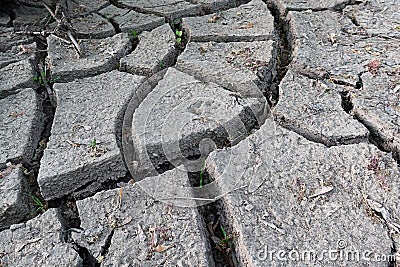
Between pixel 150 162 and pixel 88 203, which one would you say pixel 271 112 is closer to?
pixel 150 162

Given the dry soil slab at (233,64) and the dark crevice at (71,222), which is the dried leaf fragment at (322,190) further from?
the dark crevice at (71,222)

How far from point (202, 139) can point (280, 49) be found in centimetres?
78

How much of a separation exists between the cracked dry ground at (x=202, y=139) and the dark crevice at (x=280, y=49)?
1 cm

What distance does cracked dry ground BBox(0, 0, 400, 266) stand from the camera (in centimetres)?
143

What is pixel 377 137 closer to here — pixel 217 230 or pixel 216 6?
pixel 217 230

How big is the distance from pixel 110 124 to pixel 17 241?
1.85 feet

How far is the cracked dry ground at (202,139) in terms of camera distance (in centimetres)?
143

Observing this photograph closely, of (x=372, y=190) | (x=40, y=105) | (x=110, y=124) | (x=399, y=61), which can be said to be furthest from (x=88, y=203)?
(x=399, y=61)

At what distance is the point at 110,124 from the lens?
182 cm

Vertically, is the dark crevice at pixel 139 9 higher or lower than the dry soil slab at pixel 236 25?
higher

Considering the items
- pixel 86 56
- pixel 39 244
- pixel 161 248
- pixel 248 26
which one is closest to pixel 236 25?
pixel 248 26

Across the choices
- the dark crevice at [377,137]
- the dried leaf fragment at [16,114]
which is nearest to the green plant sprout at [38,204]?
the dried leaf fragment at [16,114]

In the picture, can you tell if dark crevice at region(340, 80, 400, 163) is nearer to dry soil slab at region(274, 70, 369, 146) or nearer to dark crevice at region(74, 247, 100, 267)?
dry soil slab at region(274, 70, 369, 146)

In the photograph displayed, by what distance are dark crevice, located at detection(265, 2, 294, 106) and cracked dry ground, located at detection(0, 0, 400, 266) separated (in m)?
0.01
